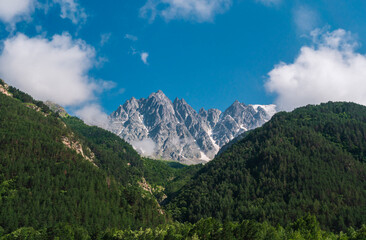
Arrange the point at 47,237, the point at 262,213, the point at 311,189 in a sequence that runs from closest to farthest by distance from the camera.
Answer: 1. the point at 47,237
2. the point at 262,213
3. the point at 311,189

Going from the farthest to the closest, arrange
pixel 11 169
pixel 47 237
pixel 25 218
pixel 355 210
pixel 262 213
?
pixel 262 213
pixel 355 210
pixel 11 169
pixel 25 218
pixel 47 237

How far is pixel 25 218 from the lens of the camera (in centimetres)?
12556

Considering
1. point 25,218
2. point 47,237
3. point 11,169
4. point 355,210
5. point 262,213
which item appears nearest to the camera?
point 47,237

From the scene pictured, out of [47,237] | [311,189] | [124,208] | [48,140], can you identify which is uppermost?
[48,140]

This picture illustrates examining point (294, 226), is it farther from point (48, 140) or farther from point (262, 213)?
point (48, 140)

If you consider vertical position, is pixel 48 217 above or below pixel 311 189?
below

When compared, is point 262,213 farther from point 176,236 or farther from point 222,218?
point 176,236

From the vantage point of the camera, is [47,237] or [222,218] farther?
[222,218]

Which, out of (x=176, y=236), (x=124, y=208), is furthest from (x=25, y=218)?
(x=176, y=236)

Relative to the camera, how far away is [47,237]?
114 meters

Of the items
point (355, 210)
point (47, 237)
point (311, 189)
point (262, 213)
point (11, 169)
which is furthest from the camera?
point (311, 189)

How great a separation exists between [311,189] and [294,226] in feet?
233

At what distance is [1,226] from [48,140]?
82585mm

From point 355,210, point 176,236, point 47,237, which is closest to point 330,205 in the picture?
point 355,210
